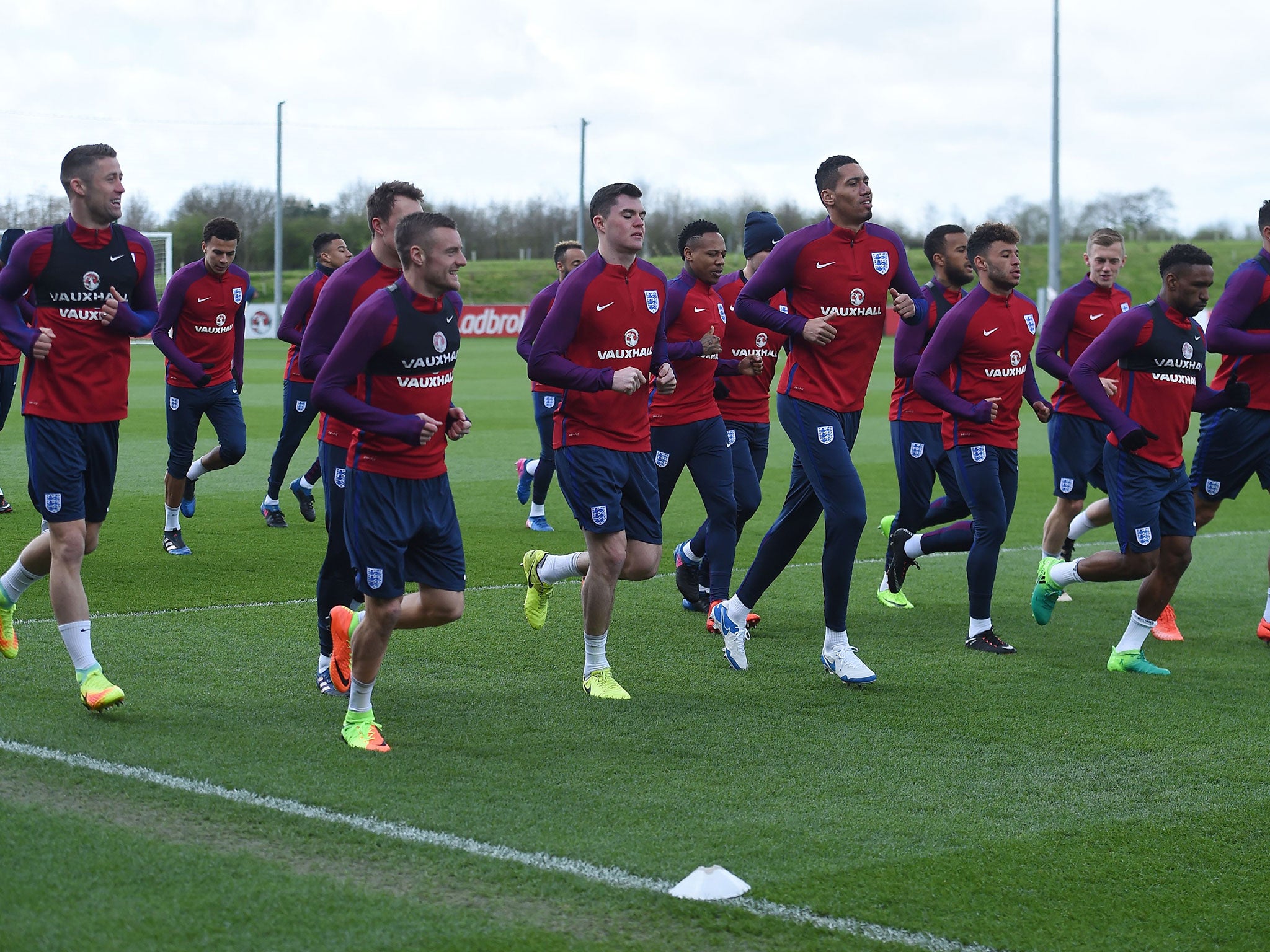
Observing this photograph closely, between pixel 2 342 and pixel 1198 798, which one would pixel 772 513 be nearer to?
pixel 2 342

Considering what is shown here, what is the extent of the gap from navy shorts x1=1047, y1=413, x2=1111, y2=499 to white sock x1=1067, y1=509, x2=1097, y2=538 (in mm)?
136

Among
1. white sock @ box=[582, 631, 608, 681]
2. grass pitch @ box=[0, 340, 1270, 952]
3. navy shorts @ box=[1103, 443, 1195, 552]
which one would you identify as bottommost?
grass pitch @ box=[0, 340, 1270, 952]

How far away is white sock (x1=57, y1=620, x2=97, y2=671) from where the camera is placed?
5961mm

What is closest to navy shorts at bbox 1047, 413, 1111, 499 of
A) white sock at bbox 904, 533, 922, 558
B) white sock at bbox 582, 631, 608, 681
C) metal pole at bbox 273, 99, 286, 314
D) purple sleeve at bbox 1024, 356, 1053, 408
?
purple sleeve at bbox 1024, 356, 1053, 408

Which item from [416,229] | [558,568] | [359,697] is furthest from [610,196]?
[359,697]

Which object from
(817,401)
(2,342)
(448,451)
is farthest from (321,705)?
(448,451)

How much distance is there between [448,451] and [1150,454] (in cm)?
1166

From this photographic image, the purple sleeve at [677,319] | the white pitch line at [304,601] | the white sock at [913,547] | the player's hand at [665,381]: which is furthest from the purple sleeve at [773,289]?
the white pitch line at [304,601]

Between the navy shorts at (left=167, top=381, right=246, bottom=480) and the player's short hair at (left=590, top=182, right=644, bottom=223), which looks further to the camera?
the navy shorts at (left=167, top=381, right=246, bottom=480)

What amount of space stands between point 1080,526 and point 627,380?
436 cm

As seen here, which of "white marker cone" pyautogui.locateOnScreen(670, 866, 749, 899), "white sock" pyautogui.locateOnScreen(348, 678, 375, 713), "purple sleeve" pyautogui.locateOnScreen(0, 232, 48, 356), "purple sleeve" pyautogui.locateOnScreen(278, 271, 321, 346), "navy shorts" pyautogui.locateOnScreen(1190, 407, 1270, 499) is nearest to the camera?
"white marker cone" pyautogui.locateOnScreen(670, 866, 749, 899)

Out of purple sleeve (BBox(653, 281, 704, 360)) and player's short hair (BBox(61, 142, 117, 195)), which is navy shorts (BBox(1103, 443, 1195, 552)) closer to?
purple sleeve (BBox(653, 281, 704, 360))

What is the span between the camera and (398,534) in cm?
560

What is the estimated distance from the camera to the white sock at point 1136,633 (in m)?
7.55
